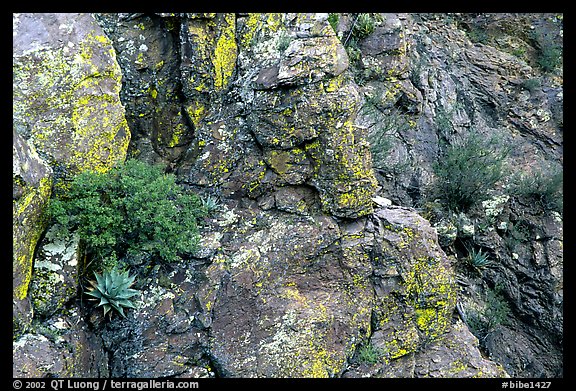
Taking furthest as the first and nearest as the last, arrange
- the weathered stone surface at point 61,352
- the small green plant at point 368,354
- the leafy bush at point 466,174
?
the leafy bush at point 466,174 < the small green plant at point 368,354 < the weathered stone surface at point 61,352

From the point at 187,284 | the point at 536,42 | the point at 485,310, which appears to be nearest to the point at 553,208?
the point at 485,310

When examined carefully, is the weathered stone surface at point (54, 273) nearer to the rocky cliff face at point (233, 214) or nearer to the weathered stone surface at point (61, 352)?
the rocky cliff face at point (233, 214)

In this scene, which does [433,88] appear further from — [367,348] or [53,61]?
[53,61]

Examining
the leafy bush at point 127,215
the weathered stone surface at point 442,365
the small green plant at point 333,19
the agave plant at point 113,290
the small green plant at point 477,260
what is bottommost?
the small green plant at point 477,260

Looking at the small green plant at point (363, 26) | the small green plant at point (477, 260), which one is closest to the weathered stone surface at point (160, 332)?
the small green plant at point (363, 26)

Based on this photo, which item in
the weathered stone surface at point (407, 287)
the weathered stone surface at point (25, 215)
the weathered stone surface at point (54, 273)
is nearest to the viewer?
the weathered stone surface at point (25, 215)

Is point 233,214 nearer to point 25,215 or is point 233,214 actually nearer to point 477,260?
point 25,215

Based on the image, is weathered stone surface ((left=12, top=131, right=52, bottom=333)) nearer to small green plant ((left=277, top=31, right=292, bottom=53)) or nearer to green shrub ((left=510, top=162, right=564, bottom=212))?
small green plant ((left=277, top=31, right=292, bottom=53))

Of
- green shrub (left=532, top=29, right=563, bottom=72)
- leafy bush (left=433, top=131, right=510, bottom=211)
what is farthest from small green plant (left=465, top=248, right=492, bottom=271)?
green shrub (left=532, top=29, right=563, bottom=72)

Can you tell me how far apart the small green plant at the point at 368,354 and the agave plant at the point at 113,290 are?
13.3 feet

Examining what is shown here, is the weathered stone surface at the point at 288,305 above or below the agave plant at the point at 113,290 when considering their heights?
below

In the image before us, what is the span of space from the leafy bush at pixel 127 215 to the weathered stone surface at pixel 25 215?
258mm

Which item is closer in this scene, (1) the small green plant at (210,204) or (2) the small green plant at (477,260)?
(1) the small green plant at (210,204)

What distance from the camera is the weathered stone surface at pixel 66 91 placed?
6.98 meters
